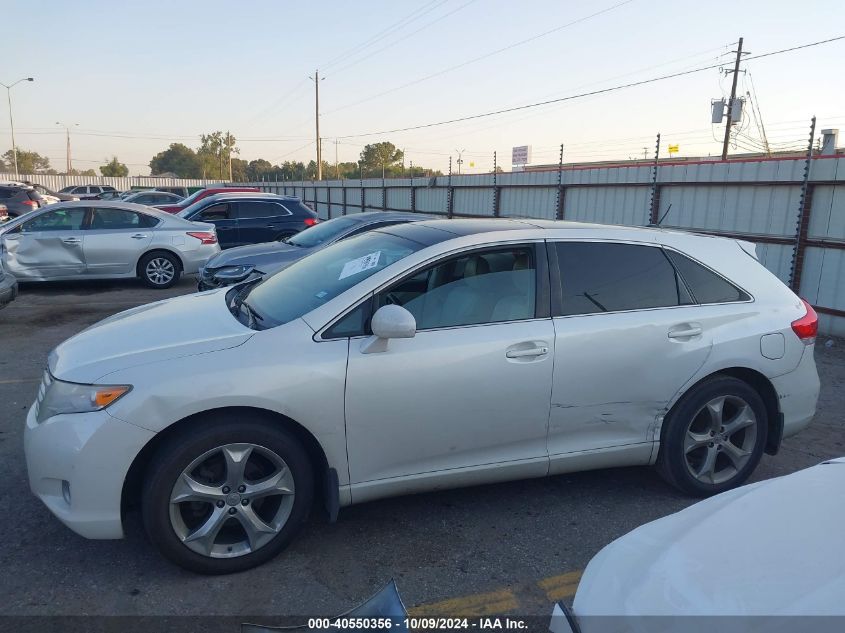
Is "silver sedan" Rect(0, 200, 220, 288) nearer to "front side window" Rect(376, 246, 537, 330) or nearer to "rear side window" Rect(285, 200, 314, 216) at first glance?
"rear side window" Rect(285, 200, 314, 216)

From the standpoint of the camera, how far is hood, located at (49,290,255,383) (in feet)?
10.3

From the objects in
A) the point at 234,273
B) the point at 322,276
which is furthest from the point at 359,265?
the point at 234,273

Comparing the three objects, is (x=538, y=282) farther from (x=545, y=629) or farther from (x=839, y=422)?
(x=839, y=422)

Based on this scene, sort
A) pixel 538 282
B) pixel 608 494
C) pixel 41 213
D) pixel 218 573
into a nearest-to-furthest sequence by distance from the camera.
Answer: pixel 218 573, pixel 538 282, pixel 608 494, pixel 41 213

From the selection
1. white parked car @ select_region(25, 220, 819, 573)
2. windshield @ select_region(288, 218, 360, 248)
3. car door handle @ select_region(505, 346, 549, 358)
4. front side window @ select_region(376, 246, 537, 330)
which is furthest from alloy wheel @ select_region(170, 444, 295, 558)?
windshield @ select_region(288, 218, 360, 248)

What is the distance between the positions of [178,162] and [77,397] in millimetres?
129264

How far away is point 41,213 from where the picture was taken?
10.6m

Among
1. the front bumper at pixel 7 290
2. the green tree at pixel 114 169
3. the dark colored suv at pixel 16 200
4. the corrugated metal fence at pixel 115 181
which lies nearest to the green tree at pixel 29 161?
the green tree at pixel 114 169

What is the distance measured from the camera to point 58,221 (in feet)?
35.2

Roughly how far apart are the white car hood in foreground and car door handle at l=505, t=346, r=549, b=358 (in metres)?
1.33

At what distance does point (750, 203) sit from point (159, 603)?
29.8ft

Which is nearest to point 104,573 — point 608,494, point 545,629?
point 545,629

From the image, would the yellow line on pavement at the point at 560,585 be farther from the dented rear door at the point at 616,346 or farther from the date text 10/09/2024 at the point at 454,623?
the dented rear door at the point at 616,346

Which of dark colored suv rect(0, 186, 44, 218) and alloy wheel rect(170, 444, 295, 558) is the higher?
dark colored suv rect(0, 186, 44, 218)
